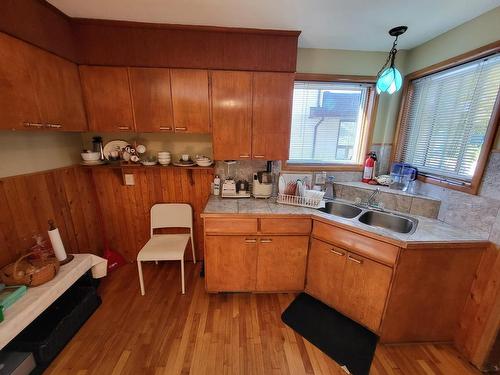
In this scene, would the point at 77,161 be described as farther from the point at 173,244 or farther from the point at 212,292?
the point at 212,292

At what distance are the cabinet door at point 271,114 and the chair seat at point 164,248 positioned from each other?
3.77 ft

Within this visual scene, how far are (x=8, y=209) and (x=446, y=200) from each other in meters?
3.30

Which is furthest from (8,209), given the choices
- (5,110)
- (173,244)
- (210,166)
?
(210,166)

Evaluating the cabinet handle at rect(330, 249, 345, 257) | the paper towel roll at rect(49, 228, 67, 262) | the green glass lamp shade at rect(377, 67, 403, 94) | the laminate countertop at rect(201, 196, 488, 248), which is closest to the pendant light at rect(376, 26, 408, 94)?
the green glass lamp shade at rect(377, 67, 403, 94)

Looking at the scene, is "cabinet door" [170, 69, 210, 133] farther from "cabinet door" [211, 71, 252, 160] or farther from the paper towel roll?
the paper towel roll

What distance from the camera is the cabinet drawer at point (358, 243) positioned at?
4.56 ft

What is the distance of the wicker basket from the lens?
4.19 feet

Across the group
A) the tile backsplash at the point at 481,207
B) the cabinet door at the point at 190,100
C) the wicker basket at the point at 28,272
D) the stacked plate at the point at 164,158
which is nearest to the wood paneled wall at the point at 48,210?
the wicker basket at the point at 28,272

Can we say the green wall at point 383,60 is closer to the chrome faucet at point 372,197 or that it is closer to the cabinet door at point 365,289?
the chrome faucet at point 372,197

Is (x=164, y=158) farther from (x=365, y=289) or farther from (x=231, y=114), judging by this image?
(x=365, y=289)

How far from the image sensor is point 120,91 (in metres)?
1.71

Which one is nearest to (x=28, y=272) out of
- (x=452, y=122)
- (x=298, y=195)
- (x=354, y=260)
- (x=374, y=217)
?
(x=298, y=195)

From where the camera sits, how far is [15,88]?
1.23 m

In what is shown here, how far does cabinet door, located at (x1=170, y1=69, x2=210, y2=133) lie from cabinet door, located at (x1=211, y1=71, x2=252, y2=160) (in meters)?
0.08
